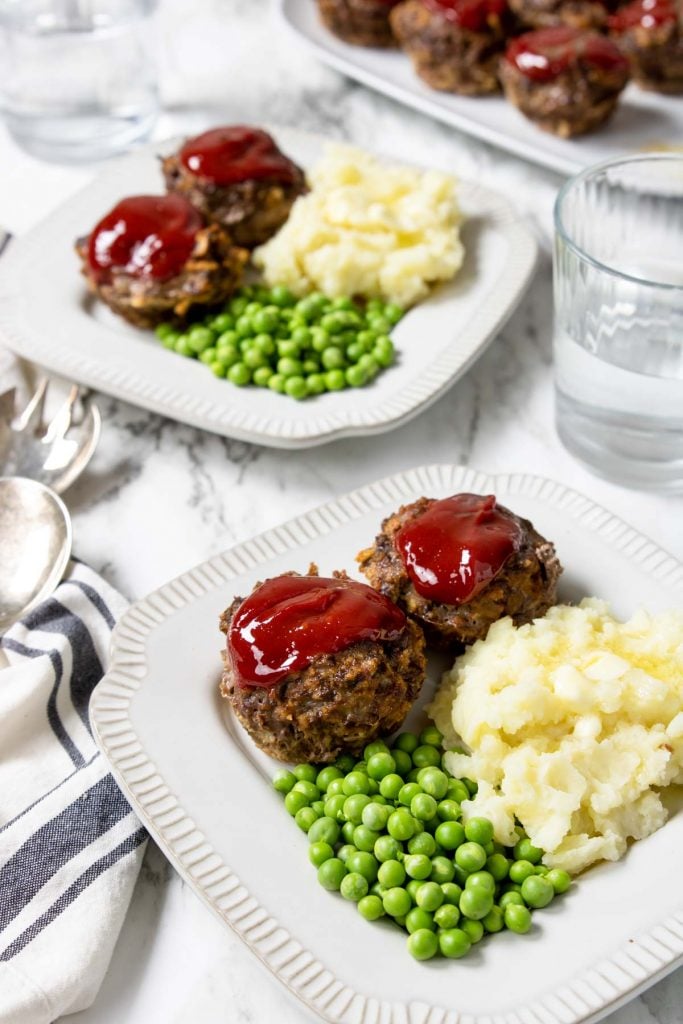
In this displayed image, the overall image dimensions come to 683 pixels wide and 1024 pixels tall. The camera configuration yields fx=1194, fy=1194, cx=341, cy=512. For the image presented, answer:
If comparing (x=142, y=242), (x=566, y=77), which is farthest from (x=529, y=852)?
(x=566, y=77)

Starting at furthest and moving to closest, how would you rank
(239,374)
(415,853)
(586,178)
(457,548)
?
(239,374)
(586,178)
(457,548)
(415,853)

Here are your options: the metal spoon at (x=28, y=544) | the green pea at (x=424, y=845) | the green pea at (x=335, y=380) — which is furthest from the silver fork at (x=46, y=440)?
the green pea at (x=424, y=845)

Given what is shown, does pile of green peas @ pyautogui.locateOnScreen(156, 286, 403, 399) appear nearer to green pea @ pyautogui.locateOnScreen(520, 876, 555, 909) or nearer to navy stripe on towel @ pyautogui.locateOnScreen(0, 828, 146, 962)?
navy stripe on towel @ pyautogui.locateOnScreen(0, 828, 146, 962)

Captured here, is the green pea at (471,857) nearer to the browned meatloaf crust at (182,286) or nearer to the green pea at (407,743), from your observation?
the green pea at (407,743)

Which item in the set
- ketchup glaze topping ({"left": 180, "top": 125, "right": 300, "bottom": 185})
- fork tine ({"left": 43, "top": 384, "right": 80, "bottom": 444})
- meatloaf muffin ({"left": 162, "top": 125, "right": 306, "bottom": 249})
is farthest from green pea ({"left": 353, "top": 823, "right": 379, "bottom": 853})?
ketchup glaze topping ({"left": 180, "top": 125, "right": 300, "bottom": 185})

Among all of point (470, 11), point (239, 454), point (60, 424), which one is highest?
point (470, 11)

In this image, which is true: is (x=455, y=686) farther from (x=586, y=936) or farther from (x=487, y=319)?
(x=487, y=319)

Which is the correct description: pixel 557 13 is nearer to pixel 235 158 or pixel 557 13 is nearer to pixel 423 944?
pixel 235 158
